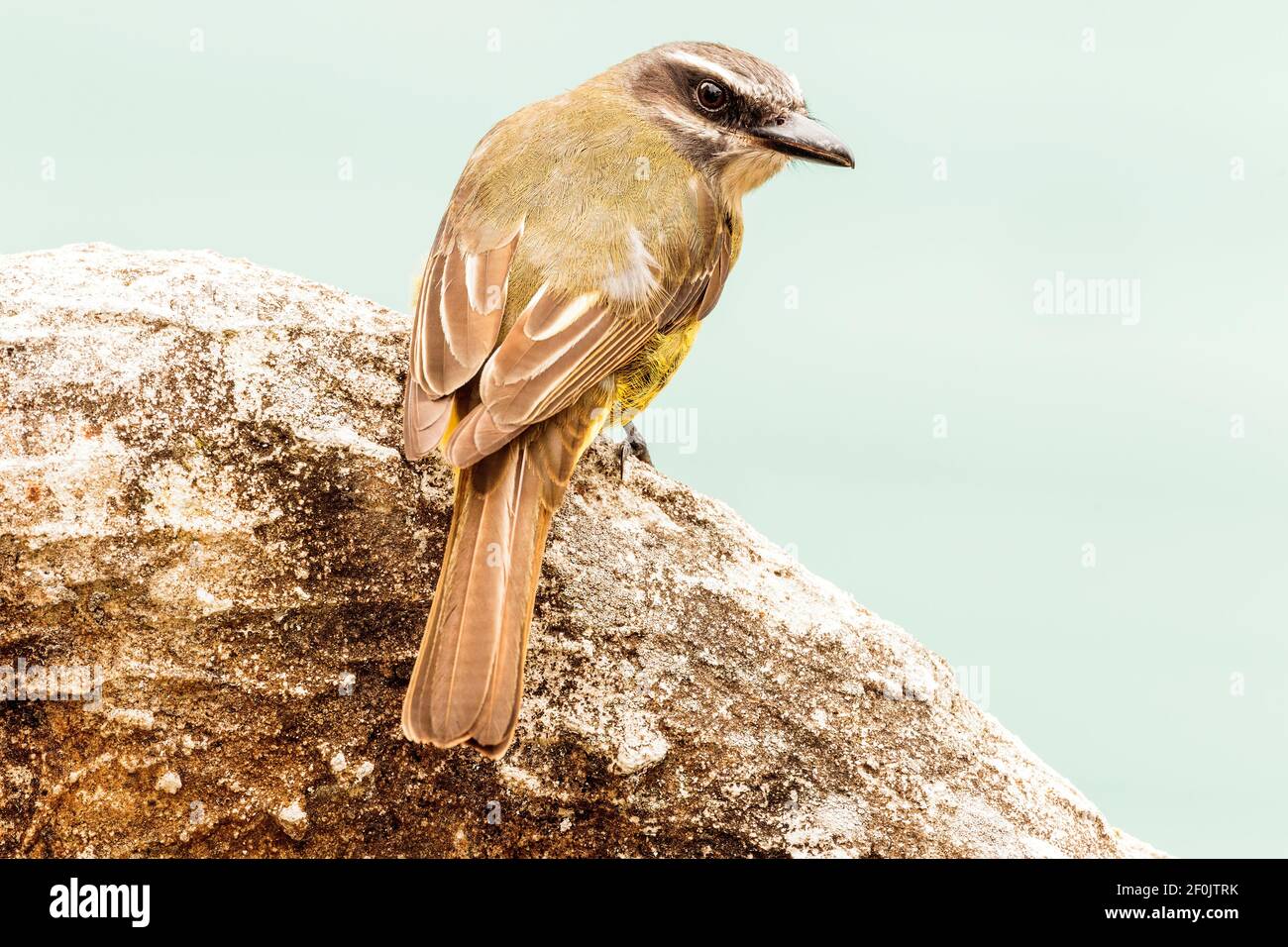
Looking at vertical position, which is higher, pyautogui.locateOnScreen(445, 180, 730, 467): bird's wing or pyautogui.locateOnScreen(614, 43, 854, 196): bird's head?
pyautogui.locateOnScreen(614, 43, 854, 196): bird's head

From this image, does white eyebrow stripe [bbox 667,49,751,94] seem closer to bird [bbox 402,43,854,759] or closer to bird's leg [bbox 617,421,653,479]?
bird [bbox 402,43,854,759]

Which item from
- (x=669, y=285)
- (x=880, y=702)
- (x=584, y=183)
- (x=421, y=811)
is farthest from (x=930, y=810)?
(x=584, y=183)

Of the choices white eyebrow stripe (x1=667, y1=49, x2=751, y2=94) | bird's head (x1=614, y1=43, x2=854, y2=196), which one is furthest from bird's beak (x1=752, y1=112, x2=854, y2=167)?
white eyebrow stripe (x1=667, y1=49, x2=751, y2=94)

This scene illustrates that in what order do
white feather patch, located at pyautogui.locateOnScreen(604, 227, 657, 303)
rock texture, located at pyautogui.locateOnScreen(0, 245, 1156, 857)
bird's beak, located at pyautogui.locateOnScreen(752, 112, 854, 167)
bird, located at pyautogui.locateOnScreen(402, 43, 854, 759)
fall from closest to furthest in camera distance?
bird, located at pyautogui.locateOnScreen(402, 43, 854, 759) → rock texture, located at pyautogui.locateOnScreen(0, 245, 1156, 857) → white feather patch, located at pyautogui.locateOnScreen(604, 227, 657, 303) → bird's beak, located at pyautogui.locateOnScreen(752, 112, 854, 167)

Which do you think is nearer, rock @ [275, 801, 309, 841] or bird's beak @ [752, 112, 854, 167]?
rock @ [275, 801, 309, 841]

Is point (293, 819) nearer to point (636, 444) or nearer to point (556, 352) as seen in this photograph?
point (556, 352)

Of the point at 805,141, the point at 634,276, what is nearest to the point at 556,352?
the point at 634,276
